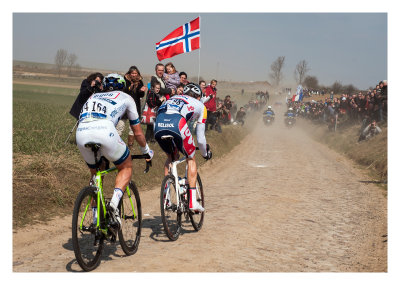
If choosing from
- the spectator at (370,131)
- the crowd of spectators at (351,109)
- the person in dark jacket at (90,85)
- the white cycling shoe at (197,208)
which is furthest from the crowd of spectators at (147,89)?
the crowd of spectators at (351,109)

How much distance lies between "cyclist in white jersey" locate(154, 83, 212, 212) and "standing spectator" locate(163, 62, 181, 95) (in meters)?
7.27

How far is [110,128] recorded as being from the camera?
17.8 feet

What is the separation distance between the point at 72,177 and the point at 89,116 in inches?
179

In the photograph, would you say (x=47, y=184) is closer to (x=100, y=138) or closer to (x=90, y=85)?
(x=90, y=85)

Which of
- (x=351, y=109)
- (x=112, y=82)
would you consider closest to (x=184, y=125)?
(x=112, y=82)

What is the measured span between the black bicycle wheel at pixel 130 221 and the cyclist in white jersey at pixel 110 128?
41 cm

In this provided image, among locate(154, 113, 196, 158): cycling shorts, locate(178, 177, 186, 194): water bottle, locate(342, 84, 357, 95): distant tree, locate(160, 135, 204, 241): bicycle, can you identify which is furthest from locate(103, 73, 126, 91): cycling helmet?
locate(342, 84, 357, 95): distant tree

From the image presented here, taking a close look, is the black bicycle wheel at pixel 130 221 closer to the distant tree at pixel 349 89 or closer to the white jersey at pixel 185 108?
the white jersey at pixel 185 108

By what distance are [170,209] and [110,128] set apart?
194 centimetres

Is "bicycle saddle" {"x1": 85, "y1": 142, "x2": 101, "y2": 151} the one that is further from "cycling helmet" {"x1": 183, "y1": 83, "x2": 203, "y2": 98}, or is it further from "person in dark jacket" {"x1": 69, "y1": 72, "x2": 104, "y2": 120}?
"person in dark jacket" {"x1": 69, "y1": 72, "x2": 104, "y2": 120}

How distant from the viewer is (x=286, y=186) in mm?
12672

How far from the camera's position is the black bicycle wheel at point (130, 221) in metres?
6.13

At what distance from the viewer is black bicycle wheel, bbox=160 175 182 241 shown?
6594 mm

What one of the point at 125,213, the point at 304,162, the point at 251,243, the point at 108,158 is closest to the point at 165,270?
the point at 125,213
